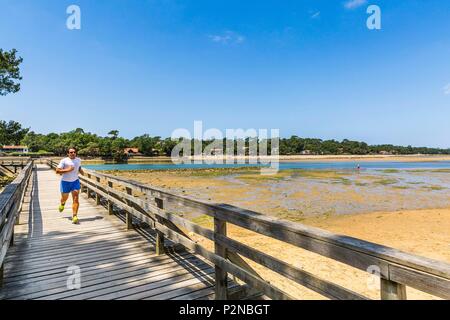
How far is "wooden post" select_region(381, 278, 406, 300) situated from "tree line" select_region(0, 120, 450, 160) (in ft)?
90.9

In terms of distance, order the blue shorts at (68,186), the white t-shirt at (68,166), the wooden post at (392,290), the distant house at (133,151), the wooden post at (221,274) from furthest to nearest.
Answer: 1. the distant house at (133,151)
2. the blue shorts at (68,186)
3. the white t-shirt at (68,166)
4. the wooden post at (221,274)
5. the wooden post at (392,290)

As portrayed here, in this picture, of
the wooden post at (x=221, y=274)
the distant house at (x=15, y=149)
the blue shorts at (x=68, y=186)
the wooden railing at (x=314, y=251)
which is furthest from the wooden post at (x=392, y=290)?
the distant house at (x=15, y=149)

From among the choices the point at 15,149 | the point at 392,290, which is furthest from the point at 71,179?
the point at 15,149

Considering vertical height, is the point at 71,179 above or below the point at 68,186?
above

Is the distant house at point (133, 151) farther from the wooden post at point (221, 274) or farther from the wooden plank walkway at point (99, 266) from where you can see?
the wooden post at point (221, 274)

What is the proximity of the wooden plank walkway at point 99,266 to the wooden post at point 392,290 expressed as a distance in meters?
1.96

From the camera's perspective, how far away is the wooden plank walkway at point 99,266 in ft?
10.2

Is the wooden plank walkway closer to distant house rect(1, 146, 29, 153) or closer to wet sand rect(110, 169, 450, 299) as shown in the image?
wet sand rect(110, 169, 450, 299)

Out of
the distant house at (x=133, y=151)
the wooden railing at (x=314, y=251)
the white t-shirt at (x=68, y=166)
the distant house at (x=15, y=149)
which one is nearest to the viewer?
the wooden railing at (x=314, y=251)

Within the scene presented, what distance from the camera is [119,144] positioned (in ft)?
324

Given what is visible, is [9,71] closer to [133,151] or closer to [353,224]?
[353,224]

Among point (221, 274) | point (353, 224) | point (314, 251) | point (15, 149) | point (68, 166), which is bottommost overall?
point (353, 224)

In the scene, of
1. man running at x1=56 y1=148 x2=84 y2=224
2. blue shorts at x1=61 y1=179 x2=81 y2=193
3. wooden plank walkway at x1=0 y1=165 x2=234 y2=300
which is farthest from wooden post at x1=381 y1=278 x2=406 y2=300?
blue shorts at x1=61 y1=179 x2=81 y2=193

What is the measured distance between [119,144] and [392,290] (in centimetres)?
10472
